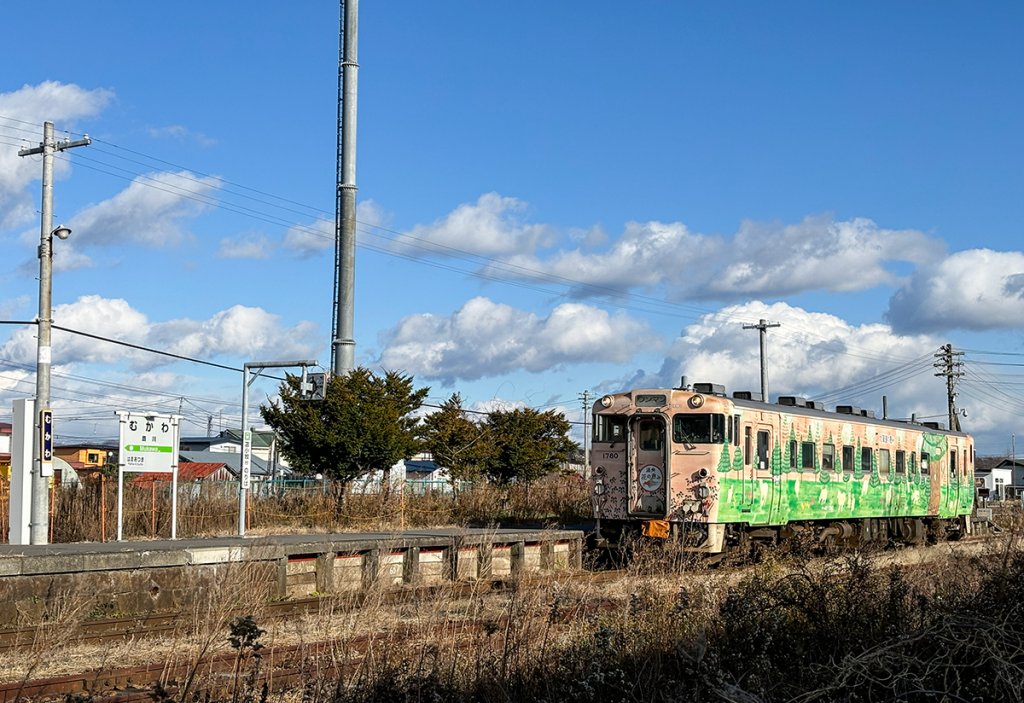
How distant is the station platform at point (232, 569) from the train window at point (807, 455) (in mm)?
5495

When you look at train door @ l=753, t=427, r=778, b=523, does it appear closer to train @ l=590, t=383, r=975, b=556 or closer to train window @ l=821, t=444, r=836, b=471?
train @ l=590, t=383, r=975, b=556

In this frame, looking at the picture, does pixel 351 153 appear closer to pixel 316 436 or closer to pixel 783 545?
pixel 316 436

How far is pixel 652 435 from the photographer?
2045 centimetres

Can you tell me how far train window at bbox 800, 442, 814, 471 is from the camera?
71.0 feet

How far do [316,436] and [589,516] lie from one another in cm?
827

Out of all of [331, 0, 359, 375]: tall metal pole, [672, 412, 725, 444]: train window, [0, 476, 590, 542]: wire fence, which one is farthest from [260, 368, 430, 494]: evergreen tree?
[672, 412, 725, 444]: train window

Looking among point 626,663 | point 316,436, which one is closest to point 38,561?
point 626,663

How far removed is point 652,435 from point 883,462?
23.1 ft

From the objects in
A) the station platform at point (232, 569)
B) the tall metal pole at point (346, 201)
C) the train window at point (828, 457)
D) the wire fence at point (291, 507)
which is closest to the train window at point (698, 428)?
the station platform at point (232, 569)

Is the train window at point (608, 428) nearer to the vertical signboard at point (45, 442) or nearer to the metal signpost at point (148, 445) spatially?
the metal signpost at point (148, 445)

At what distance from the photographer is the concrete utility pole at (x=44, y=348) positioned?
2108 centimetres

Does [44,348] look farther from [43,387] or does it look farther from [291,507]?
[291,507]

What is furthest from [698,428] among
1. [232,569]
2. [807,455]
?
[232,569]

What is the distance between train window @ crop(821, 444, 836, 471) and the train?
0.09ft
